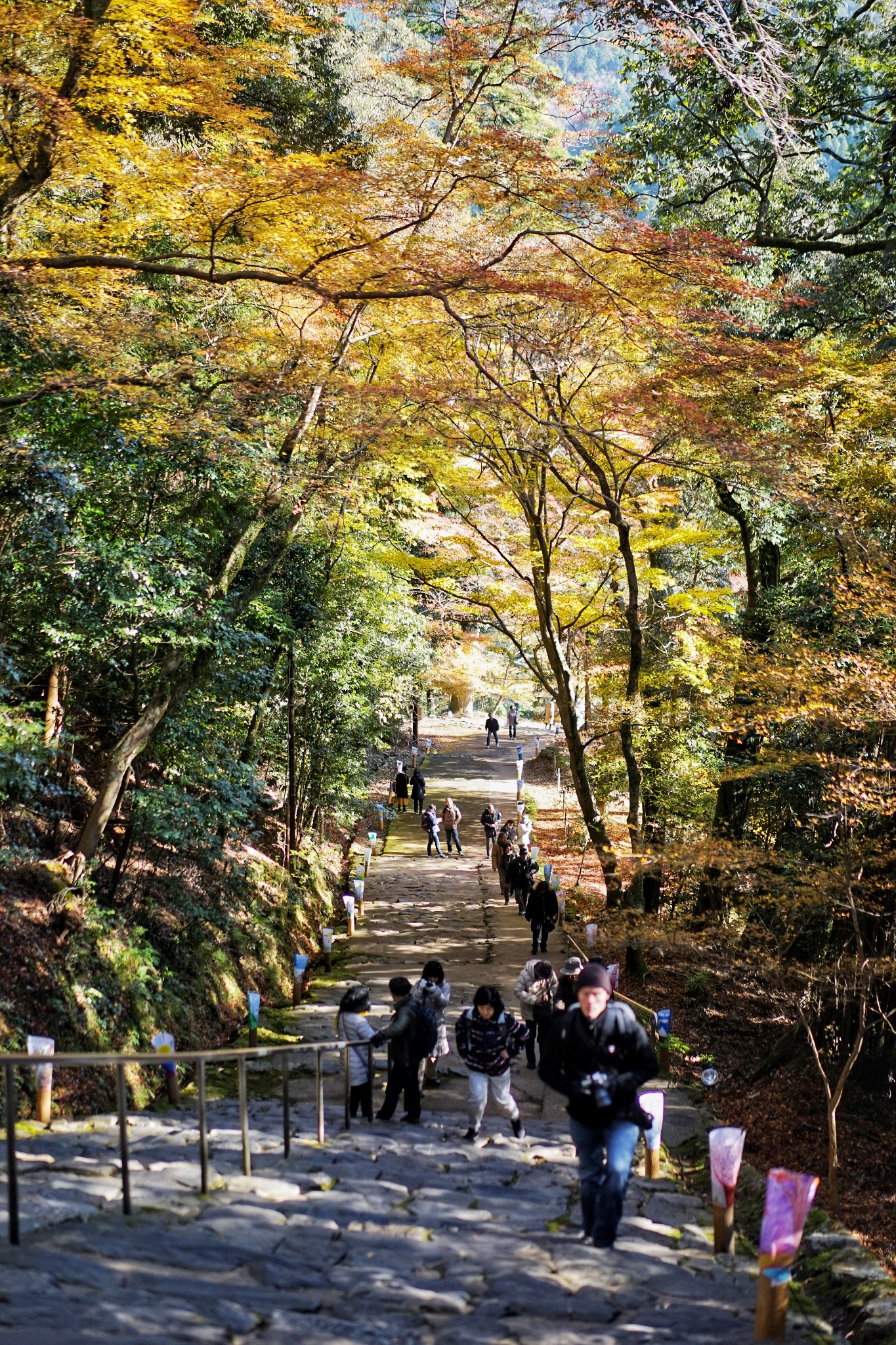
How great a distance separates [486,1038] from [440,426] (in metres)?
9.87

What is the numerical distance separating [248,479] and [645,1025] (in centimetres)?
781

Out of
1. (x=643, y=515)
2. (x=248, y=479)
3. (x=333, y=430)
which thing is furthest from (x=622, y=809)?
(x=248, y=479)

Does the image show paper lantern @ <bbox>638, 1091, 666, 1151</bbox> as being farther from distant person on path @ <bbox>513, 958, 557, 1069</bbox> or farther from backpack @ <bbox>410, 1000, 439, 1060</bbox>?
backpack @ <bbox>410, 1000, 439, 1060</bbox>

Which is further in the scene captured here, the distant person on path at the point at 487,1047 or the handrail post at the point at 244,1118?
the distant person on path at the point at 487,1047

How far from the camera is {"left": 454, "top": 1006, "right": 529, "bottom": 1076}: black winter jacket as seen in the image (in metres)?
7.16

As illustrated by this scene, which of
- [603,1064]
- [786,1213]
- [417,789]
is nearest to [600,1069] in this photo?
[603,1064]

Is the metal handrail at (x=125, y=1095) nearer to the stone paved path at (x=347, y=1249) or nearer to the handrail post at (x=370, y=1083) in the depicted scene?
the handrail post at (x=370, y=1083)

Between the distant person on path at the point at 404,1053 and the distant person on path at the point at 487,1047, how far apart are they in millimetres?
382

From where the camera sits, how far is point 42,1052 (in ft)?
21.6

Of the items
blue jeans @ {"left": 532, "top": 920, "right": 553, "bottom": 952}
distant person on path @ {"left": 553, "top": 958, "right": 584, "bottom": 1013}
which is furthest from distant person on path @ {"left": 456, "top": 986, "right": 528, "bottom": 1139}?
blue jeans @ {"left": 532, "top": 920, "right": 553, "bottom": 952}

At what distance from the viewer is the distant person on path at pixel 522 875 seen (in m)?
16.4

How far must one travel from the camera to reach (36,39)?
827 cm

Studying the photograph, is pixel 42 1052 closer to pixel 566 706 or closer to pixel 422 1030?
pixel 422 1030

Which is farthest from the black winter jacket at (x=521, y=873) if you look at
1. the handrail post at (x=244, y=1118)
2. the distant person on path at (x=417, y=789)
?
the handrail post at (x=244, y=1118)
